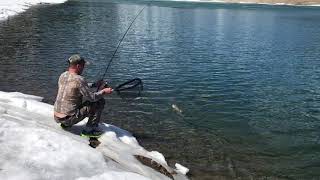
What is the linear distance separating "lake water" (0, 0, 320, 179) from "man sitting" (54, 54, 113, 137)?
2810mm

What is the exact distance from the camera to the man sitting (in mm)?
11977

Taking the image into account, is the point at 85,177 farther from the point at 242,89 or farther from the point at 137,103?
the point at 242,89

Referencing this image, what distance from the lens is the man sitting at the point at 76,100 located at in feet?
39.3

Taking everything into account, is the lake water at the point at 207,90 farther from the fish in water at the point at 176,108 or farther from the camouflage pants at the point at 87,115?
the camouflage pants at the point at 87,115

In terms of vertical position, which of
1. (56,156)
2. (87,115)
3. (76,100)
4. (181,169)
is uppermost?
(76,100)

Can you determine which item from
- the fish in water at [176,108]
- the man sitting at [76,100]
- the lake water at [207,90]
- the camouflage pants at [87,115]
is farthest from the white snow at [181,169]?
the fish in water at [176,108]

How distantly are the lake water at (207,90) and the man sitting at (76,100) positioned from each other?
2.81 m

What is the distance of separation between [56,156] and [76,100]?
2.98 metres

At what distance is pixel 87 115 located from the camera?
42.2ft

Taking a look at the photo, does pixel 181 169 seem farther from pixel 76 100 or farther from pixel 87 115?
pixel 76 100

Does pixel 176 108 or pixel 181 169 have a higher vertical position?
pixel 181 169

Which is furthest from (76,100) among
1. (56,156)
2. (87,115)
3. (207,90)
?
(207,90)

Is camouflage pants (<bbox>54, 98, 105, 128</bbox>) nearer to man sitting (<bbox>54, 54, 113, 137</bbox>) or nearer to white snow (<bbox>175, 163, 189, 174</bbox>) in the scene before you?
man sitting (<bbox>54, 54, 113, 137</bbox>)

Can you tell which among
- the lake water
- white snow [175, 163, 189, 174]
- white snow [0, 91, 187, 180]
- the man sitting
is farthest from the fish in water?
the man sitting
